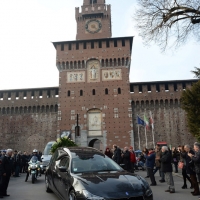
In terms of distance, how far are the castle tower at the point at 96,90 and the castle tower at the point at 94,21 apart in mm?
2826

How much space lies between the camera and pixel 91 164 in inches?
213

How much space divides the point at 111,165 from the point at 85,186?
140 cm

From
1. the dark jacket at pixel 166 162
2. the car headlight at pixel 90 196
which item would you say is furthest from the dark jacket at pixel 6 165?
the dark jacket at pixel 166 162

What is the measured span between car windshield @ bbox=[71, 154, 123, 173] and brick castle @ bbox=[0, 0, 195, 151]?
22.2m

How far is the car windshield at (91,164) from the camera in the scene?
521 cm

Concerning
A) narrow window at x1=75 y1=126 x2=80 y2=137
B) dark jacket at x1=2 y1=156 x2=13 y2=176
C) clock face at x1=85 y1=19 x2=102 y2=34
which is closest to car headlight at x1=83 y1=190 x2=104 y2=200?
dark jacket at x1=2 y1=156 x2=13 y2=176

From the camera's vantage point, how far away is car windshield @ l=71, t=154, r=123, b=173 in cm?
521

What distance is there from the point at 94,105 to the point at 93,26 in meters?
13.1

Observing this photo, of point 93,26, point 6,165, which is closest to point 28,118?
point 93,26

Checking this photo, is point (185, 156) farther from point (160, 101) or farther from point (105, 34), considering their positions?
point (105, 34)

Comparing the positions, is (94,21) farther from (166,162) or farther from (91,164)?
(91,164)

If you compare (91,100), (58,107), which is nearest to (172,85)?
(91,100)

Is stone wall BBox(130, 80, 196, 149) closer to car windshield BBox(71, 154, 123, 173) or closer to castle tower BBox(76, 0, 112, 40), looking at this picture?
castle tower BBox(76, 0, 112, 40)

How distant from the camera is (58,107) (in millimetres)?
29656
